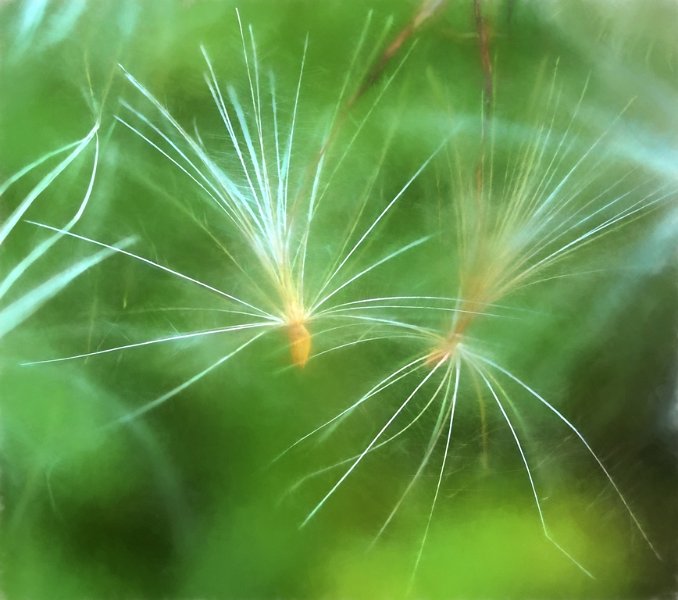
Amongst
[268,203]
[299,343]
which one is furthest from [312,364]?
[268,203]

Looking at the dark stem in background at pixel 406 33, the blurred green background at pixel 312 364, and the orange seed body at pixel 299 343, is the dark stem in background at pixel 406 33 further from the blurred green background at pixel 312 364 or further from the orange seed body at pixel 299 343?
the orange seed body at pixel 299 343

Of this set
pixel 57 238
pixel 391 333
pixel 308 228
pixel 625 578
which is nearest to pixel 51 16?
pixel 57 238

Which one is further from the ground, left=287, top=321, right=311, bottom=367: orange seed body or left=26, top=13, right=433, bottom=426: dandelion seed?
left=26, top=13, right=433, bottom=426: dandelion seed

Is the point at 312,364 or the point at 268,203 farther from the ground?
the point at 268,203

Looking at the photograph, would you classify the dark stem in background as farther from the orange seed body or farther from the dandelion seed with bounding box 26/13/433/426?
the orange seed body

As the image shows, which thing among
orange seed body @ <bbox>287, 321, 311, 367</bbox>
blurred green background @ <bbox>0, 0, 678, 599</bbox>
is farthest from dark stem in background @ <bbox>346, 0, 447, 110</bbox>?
orange seed body @ <bbox>287, 321, 311, 367</bbox>

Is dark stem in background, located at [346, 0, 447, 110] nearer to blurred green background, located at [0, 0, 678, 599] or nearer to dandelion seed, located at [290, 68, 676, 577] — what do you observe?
blurred green background, located at [0, 0, 678, 599]

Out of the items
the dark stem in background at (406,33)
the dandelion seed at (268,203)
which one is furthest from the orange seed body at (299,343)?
the dark stem in background at (406,33)

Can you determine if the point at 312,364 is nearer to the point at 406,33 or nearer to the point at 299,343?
the point at 299,343

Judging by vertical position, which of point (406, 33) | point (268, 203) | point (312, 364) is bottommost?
point (312, 364)
